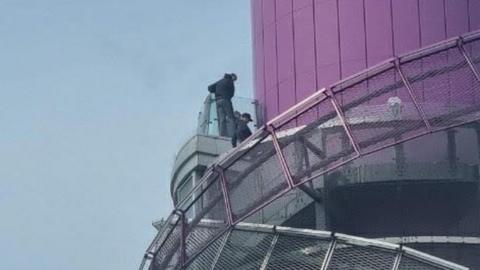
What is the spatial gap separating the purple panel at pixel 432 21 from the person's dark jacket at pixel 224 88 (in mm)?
4997

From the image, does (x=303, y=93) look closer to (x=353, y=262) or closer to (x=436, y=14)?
(x=436, y=14)

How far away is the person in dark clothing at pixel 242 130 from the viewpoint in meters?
44.2

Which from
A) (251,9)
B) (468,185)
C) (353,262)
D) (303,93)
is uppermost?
(251,9)

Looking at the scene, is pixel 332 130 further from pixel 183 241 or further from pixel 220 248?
pixel 183 241

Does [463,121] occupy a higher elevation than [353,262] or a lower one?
higher

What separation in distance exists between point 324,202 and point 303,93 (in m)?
3.66

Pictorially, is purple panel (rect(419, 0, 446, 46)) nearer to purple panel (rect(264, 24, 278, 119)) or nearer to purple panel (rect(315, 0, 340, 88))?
purple panel (rect(315, 0, 340, 88))

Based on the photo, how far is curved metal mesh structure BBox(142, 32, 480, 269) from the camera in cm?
4044

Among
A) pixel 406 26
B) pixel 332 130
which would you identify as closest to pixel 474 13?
pixel 406 26

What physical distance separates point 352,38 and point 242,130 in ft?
11.0

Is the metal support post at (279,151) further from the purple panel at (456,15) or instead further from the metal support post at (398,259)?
the purple panel at (456,15)

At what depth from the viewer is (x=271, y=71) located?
150 ft

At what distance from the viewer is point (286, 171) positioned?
40406 millimetres

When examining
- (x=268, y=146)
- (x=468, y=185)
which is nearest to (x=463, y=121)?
(x=468, y=185)
